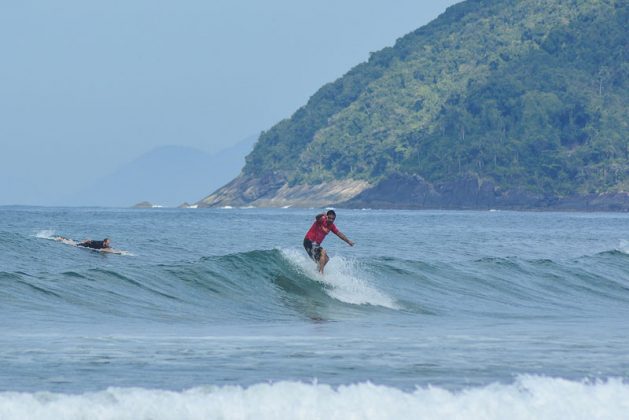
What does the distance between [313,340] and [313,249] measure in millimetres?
9311

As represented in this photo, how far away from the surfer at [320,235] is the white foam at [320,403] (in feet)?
44.3

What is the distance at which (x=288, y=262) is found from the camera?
33812 mm

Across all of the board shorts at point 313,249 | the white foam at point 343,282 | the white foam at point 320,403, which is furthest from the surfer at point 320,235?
the white foam at point 320,403

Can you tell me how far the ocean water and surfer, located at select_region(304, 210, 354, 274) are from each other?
2.97ft

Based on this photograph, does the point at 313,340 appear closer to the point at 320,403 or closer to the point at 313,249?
the point at 320,403

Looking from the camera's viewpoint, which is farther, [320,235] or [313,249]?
[313,249]

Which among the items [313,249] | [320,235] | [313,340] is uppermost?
[320,235]

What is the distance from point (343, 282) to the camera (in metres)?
31.7

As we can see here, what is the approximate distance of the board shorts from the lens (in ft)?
97.6

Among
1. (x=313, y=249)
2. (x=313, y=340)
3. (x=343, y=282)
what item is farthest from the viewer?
(x=343, y=282)

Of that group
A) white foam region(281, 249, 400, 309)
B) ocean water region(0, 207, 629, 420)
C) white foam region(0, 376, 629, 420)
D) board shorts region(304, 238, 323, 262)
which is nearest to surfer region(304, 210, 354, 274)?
board shorts region(304, 238, 323, 262)

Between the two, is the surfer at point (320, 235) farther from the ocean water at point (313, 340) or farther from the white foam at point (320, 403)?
the white foam at point (320, 403)

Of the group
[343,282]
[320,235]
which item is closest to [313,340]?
[320,235]

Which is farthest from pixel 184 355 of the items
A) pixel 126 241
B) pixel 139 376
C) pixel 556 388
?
pixel 126 241
